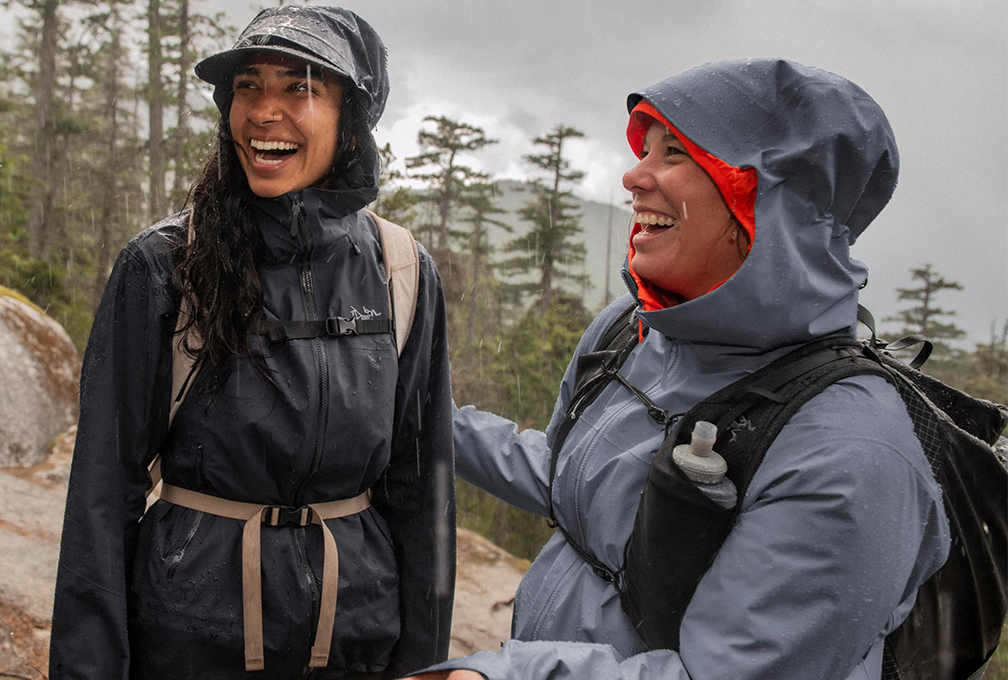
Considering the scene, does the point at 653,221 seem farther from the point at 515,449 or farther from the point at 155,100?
the point at 155,100

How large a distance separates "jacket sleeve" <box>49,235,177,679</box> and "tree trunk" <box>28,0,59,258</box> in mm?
24003

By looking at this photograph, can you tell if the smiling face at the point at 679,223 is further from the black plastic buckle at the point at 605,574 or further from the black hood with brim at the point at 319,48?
the black hood with brim at the point at 319,48

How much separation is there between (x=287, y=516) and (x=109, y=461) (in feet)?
1.90

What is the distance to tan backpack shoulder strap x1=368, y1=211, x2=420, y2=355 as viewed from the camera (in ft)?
8.16

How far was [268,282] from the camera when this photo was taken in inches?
90.4

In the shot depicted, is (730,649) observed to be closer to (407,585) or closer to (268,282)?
(407,585)

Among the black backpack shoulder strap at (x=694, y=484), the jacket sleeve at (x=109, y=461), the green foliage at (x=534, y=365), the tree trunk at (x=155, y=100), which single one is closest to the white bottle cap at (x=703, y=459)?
the black backpack shoulder strap at (x=694, y=484)

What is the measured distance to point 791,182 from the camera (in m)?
1.63

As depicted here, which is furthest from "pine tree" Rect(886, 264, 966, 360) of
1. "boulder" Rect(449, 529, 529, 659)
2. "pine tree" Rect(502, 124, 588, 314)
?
"boulder" Rect(449, 529, 529, 659)

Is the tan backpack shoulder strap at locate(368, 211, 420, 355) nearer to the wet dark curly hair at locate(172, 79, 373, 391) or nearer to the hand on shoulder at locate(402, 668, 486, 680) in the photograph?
the wet dark curly hair at locate(172, 79, 373, 391)

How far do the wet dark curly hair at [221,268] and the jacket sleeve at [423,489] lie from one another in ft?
2.08

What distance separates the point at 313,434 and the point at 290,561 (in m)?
0.44

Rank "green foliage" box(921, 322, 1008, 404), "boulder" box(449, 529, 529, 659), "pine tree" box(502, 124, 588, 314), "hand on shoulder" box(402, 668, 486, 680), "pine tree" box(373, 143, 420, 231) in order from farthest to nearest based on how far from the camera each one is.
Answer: "pine tree" box(502, 124, 588, 314), "green foliage" box(921, 322, 1008, 404), "pine tree" box(373, 143, 420, 231), "boulder" box(449, 529, 529, 659), "hand on shoulder" box(402, 668, 486, 680)

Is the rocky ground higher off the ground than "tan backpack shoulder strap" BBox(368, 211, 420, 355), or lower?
lower
